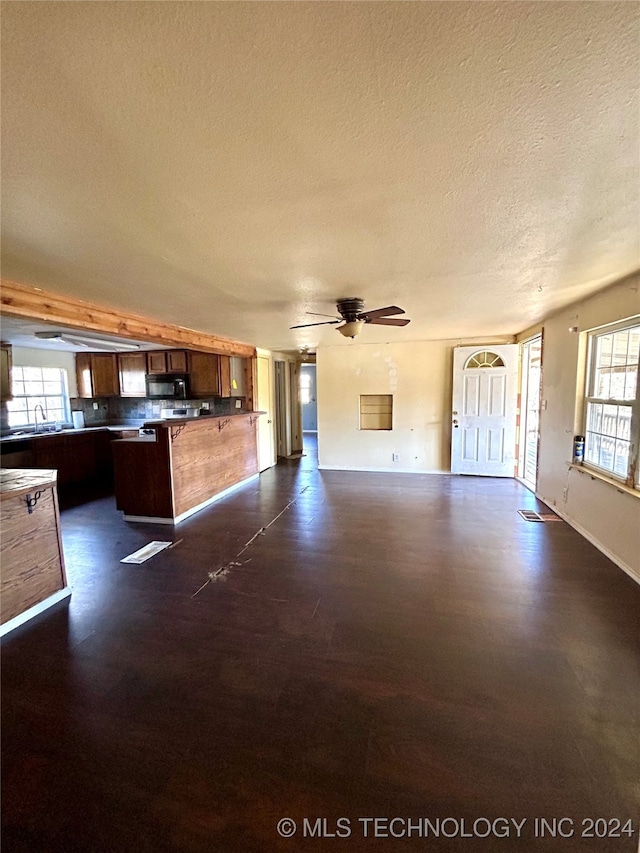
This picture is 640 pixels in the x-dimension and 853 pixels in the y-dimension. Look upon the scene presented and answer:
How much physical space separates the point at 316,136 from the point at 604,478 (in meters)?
3.57

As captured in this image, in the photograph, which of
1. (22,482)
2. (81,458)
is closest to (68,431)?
(81,458)

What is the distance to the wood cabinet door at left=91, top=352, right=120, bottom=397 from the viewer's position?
20.9 feet

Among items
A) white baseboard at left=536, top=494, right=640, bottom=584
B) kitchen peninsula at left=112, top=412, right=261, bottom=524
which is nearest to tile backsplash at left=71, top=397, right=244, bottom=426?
kitchen peninsula at left=112, top=412, right=261, bottom=524

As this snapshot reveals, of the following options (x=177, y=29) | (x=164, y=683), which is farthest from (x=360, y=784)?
(x=177, y=29)

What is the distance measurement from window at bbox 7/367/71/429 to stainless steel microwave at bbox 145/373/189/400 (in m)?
1.60

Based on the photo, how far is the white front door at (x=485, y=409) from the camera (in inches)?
225

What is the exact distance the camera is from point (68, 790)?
1367 mm

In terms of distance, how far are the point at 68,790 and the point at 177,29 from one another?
2.45 meters

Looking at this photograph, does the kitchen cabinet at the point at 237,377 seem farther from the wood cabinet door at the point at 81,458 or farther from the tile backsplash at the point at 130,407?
the wood cabinet door at the point at 81,458

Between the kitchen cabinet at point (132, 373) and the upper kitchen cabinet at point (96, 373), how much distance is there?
0.11 meters

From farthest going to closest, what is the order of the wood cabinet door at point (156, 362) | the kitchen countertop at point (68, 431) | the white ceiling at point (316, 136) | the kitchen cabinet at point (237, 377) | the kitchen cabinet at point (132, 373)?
the kitchen cabinet at point (237, 377), the kitchen cabinet at point (132, 373), the wood cabinet door at point (156, 362), the kitchen countertop at point (68, 431), the white ceiling at point (316, 136)

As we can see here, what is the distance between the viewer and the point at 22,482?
8.02 feet

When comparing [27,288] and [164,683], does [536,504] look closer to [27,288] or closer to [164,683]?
[164,683]

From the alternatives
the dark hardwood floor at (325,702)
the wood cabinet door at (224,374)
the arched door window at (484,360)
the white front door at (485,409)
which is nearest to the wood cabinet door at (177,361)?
the wood cabinet door at (224,374)
